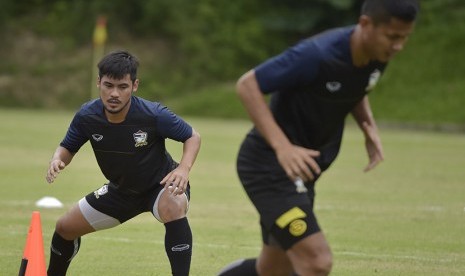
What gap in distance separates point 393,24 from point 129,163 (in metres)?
2.77

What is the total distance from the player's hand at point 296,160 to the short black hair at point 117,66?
2.12m

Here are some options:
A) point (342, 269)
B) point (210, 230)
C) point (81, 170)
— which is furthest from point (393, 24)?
point (81, 170)

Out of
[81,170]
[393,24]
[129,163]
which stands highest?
[81,170]

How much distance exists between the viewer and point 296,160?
5883 millimetres

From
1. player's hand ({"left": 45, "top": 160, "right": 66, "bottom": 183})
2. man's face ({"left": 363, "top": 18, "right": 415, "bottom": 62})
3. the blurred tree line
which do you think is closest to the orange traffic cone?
player's hand ({"left": 45, "top": 160, "right": 66, "bottom": 183})

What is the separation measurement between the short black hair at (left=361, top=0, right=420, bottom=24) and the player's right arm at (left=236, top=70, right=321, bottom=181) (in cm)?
73

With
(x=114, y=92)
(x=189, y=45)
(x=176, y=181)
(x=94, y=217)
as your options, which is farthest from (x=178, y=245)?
(x=189, y=45)

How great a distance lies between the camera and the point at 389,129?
38.1m

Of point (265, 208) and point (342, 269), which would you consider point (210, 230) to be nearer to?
point (342, 269)

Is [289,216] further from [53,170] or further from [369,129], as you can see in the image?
[53,170]

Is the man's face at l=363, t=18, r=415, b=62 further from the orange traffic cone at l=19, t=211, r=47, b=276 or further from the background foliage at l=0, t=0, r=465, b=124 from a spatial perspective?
the background foliage at l=0, t=0, r=465, b=124

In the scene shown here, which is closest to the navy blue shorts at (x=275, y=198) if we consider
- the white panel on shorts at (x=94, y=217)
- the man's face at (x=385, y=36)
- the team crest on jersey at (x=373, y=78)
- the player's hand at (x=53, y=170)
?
the team crest on jersey at (x=373, y=78)

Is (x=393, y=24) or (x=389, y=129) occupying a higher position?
(x=389, y=129)

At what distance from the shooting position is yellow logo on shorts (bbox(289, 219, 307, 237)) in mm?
6086
